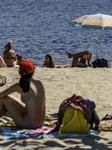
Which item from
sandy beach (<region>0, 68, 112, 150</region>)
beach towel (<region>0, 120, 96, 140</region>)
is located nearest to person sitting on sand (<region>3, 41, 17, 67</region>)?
sandy beach (<region>0, 68, 112, 150</region>)

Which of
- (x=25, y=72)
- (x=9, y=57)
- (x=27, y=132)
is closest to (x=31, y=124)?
(x=27, y=132)

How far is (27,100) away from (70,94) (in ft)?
9.13

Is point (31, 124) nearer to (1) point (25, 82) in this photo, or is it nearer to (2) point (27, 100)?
(2) point (27, 100)

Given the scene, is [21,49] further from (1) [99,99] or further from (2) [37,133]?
(2) [37,133]

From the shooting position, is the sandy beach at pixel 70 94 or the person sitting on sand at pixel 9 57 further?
the person sitting on sand at pixel 9 57

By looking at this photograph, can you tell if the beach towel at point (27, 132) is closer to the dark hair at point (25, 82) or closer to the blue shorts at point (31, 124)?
the blue shorts at point (31, 124)

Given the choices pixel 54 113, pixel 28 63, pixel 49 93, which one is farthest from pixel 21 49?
pixel 28 63

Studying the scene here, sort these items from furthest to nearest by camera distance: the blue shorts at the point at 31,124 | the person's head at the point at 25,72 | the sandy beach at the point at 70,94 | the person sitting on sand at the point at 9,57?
the person sitting on sand at the point at 9,57 < the blue shorts at the point at 31,124 < the person's head at the point at 25,72 < the sandy beach at the point at 70,94

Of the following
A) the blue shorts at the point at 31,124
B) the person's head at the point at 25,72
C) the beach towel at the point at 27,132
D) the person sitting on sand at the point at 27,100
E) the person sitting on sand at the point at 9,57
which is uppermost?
the person sitting on sand at the point at 9,57

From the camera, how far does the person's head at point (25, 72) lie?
5.03 m

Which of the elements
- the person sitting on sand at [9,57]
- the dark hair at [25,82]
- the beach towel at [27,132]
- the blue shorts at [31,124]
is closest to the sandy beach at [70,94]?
the beach towel at [27,132]

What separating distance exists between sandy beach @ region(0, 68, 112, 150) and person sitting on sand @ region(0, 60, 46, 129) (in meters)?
0.37

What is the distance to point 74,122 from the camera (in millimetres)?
5168

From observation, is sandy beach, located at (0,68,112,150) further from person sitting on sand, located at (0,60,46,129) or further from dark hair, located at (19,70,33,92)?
dark hair, located at (19,70,33,92)
